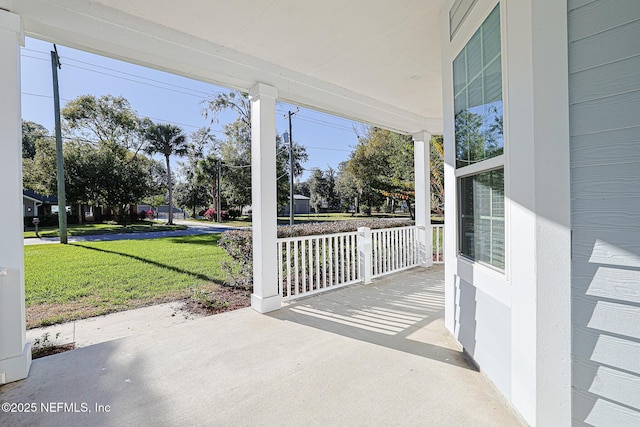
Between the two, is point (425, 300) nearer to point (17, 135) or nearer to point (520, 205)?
point (520, 205)

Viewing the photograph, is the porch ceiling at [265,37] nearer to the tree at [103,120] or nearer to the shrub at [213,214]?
the tree at [103,120]

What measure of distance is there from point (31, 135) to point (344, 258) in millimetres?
13437

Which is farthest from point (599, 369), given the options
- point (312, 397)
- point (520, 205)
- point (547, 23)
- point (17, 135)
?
point (17, 135)

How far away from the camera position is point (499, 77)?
1.73 meters

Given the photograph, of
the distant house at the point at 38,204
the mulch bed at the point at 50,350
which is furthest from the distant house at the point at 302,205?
the mulch bed at the point at 50,350

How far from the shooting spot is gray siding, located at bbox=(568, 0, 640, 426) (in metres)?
1.19

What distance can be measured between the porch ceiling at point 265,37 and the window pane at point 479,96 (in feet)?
2.09

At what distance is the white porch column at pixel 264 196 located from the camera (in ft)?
10.9

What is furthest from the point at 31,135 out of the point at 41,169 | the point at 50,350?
the point at 50,350

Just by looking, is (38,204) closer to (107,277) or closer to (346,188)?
(107,277)

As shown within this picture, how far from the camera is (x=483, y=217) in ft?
6.65

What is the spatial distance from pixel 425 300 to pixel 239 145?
14.3 meters

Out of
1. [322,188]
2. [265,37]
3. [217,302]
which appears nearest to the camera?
[265,37]

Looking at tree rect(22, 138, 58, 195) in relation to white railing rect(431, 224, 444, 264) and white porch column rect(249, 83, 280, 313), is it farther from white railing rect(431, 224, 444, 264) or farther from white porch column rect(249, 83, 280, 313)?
white railing rect(431, 224, 444, 264)
